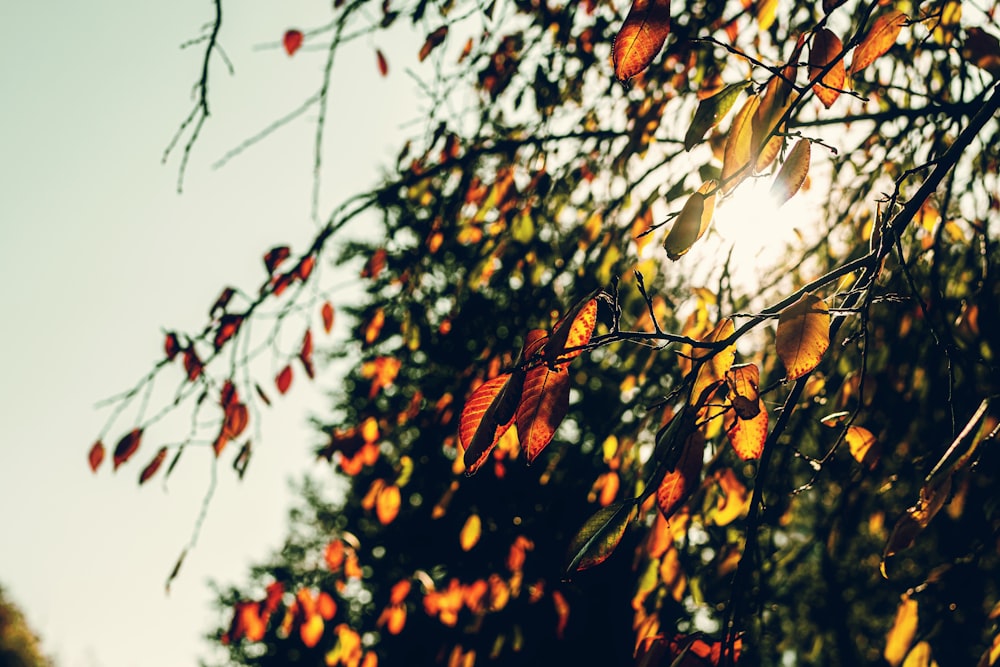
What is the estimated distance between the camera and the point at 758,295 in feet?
7.05

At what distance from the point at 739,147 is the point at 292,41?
180 centimetres

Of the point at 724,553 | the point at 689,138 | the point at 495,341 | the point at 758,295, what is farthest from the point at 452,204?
the point at 689,138

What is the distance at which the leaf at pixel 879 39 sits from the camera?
2.68 ft

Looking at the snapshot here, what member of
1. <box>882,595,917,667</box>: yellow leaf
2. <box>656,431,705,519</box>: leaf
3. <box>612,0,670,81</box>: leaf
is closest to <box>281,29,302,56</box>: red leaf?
<box>612,0,670,81</box>: leaf

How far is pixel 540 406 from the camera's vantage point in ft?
2.43

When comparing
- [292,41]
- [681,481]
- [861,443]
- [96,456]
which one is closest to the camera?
[681,481]

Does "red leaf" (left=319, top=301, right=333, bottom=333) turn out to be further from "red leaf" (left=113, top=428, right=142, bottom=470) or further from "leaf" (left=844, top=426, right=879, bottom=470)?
"leaf" (left=844, top=426, right=879, bottom=470)

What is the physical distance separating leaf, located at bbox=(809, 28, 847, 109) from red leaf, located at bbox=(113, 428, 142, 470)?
162cm

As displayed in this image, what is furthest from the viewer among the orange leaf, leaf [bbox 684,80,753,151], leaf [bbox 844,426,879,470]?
leaf [bbox 844,426,879,470]

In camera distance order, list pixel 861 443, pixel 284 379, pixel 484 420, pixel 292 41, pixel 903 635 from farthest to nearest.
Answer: pixel 292 41 < pixel 284 379 < pixel 903 635 < pixel 861 443 < pixel 484 420

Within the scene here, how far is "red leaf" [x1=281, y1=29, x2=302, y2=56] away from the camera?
2.09 metres

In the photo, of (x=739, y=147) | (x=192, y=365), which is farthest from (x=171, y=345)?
(x=739, y=147)

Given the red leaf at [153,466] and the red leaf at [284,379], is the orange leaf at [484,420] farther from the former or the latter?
the red leaf at [284,379]

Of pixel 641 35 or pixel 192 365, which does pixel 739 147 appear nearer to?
pixel 641 35
